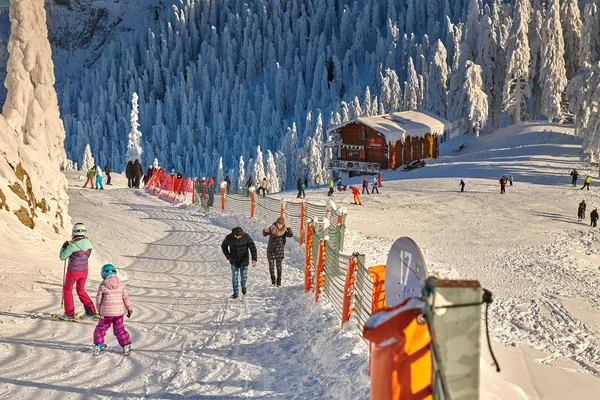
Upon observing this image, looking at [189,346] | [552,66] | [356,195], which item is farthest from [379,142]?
[189,346]

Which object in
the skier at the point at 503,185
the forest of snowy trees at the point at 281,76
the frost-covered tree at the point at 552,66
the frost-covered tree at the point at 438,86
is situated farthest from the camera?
the frost-covered tree at the point at 438,86

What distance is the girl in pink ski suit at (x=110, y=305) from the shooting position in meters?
7.34

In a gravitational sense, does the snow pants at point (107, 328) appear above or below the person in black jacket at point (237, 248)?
below

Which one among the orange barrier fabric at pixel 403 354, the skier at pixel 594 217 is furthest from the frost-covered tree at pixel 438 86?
the orange barrier fabric at pixel 403 354

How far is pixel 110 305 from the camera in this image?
24.1 ft

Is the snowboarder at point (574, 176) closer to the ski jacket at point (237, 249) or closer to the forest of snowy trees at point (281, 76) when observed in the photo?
the forest of snowy trees at point (281, 76)

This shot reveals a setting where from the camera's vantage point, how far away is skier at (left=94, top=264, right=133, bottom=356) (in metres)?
7.34

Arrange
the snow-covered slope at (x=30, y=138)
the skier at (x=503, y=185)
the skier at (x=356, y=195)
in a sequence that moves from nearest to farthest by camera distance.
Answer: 1. the snow-covered slope at (x=30, y=138)
2. the skier at (x=356, y=195)
3. the skier at (x=503, y=185)

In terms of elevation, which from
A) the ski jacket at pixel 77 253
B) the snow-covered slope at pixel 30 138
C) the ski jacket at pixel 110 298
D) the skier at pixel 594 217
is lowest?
the skier at pixel 594 217

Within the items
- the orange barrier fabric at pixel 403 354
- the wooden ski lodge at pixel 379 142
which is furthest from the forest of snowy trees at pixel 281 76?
the orange barrier fabric at pixel 403 354

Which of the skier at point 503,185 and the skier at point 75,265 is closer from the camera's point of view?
the skier at point 75,265

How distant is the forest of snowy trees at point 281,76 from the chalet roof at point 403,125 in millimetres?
3064

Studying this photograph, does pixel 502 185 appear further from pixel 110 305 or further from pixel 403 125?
pixel 110 305

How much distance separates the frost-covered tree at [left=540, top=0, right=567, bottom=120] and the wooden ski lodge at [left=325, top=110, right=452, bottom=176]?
10749 mm
